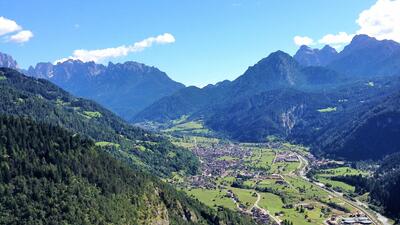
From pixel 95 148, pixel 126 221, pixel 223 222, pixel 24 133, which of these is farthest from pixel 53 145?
pixel 223 222

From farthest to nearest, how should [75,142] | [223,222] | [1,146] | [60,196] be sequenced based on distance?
[223,222]
[75,142]
[1,146]
[60,196]

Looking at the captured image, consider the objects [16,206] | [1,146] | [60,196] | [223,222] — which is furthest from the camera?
Result: [223,222]

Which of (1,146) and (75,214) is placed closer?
(75,214)

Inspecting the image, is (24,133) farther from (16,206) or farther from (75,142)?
(16,206)

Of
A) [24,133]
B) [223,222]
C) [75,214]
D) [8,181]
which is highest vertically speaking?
[24,133]

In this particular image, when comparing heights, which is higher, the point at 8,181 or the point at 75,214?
the point at 8,181

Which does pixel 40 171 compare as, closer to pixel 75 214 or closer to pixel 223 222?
pixel 75 214
